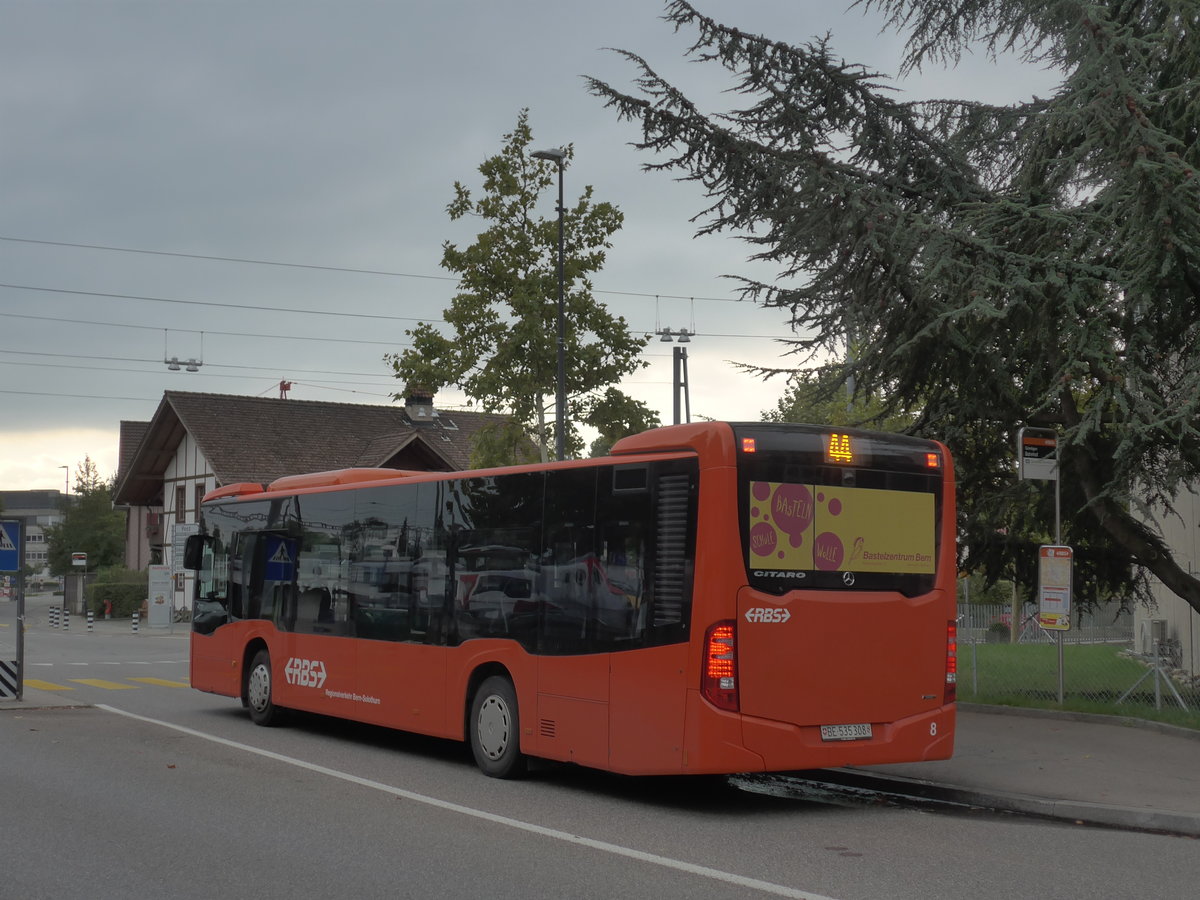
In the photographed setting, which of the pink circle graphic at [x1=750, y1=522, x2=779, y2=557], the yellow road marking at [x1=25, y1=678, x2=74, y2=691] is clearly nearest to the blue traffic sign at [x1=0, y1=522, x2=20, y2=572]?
the yellow road marking at [x1=25, y1=678, x2=74, y2=691]

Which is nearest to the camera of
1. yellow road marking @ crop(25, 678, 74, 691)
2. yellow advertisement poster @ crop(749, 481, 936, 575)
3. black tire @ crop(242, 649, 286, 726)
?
yellow advertisement poster @ crop(749, 481, 936, 575)

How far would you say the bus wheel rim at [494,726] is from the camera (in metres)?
11.8

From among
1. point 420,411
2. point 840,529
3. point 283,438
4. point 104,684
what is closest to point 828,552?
point 840,529

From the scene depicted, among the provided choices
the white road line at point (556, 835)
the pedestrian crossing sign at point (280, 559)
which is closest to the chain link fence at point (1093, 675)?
the white road line at point (556, 835)

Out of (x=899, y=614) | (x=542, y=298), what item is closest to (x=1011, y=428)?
(x=899, y=614)

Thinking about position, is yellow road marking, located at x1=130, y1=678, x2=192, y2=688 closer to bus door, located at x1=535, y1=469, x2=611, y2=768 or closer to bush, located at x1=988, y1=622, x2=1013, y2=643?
bus door, located at x1=535, y1=469, x2=611, y2=768

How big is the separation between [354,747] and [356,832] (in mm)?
Answer: 5544

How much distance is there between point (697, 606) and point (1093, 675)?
15.4m

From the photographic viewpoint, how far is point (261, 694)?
53.2ft

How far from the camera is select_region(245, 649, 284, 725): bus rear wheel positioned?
16.0 meters

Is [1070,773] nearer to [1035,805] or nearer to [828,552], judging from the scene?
[1035,805]

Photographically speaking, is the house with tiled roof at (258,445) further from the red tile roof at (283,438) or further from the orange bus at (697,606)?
the orange bus at (697,606)

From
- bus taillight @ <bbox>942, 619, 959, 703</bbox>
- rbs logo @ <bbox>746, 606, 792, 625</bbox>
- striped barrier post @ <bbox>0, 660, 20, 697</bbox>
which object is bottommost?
striped barrier post @ <bbox>0, 660, 20, 697</bbox>

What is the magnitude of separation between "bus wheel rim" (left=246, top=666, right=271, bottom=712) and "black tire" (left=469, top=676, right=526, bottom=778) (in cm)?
473
